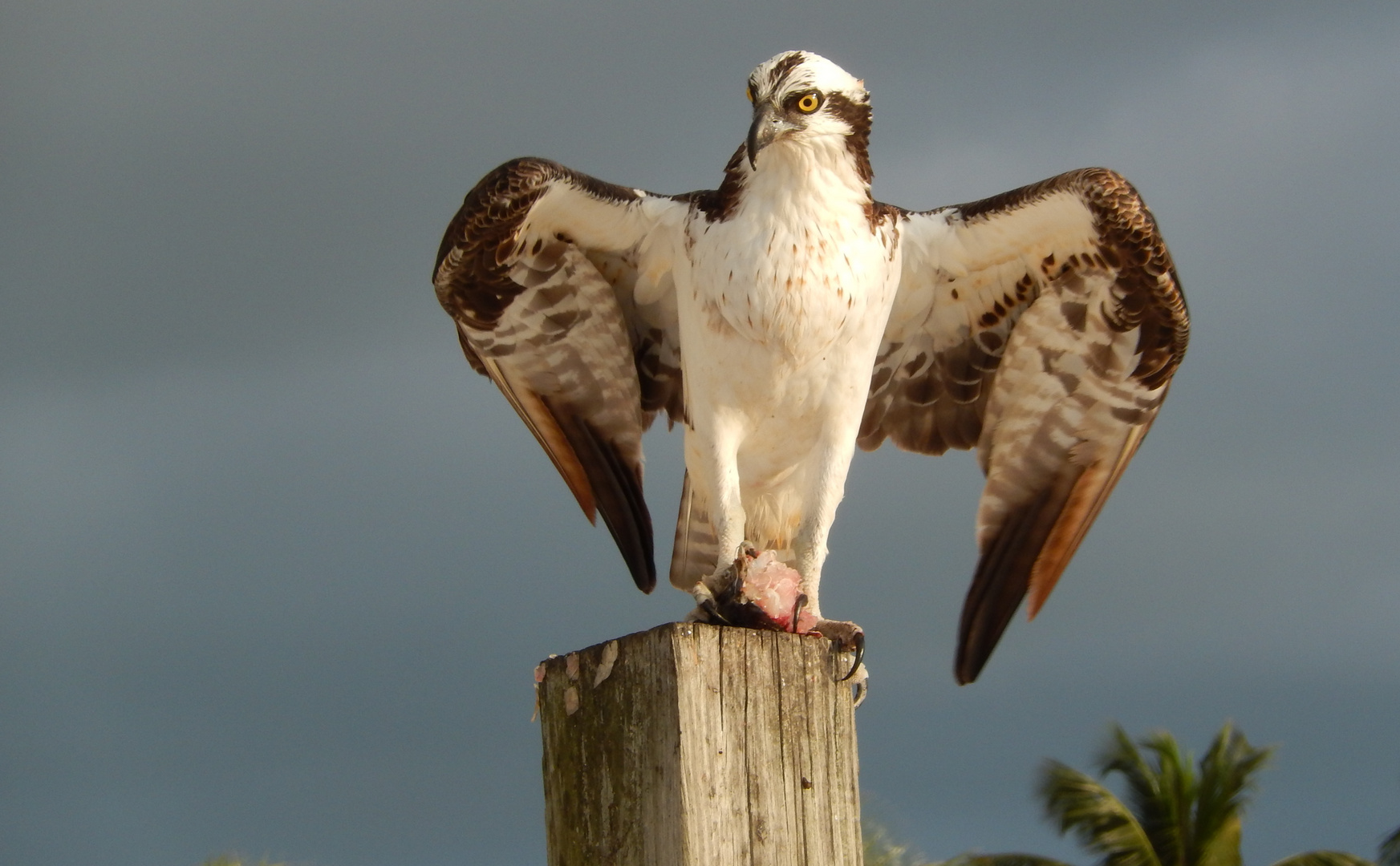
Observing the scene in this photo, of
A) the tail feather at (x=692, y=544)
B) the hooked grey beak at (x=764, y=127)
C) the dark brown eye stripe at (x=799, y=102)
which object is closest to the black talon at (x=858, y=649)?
the tail feather at (x=692, y=544)

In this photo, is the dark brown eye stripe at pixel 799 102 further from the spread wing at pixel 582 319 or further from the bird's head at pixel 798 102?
the spread wing at pixel 582 319

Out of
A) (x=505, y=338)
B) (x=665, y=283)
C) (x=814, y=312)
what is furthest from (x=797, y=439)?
(x=505, y=338)

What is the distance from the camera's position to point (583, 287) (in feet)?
22.6

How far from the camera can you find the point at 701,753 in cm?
377

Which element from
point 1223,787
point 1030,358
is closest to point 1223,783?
point 1223,787

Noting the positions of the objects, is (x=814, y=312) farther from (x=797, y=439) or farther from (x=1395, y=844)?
(x=1395, y=844)

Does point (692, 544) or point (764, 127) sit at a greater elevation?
point (764, 127)

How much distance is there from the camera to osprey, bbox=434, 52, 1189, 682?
233 inches

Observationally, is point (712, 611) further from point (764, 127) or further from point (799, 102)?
point (799, 102)

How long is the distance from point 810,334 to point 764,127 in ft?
2.74

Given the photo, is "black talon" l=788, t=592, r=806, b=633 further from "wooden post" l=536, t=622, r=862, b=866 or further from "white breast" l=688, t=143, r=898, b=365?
"wooden post" l=536, t=622, r=862, b=866

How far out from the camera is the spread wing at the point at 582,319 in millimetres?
6457

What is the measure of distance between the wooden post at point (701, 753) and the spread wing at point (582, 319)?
8.97ft

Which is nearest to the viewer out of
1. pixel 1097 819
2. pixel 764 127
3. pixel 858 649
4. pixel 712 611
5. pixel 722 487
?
pixel 858 649
